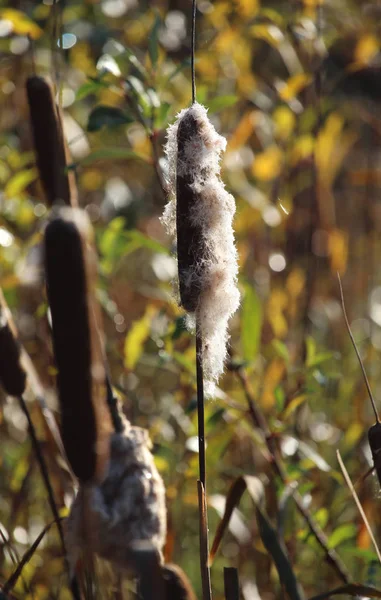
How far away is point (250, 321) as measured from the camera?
3.25 ft

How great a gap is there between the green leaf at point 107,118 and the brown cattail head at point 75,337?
1.34 feet

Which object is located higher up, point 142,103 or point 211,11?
point 211,11

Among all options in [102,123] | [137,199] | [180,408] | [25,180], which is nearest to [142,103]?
[102,123]

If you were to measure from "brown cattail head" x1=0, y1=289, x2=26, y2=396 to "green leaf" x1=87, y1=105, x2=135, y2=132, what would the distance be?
0.28 metres

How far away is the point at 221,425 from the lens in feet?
4.59

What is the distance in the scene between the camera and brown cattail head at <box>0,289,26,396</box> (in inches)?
26.3

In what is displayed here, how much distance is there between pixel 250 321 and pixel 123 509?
1.38 feet

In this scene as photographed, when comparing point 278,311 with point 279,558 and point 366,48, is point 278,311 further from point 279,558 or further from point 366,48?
point 279,558

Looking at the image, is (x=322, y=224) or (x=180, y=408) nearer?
(x=180, y=408)

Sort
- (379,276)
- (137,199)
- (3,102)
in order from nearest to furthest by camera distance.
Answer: (3,102), (137,199), (379,276)

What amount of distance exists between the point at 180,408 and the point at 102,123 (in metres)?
0.54

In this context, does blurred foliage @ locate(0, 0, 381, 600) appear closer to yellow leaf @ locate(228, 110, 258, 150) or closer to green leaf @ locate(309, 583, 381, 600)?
yellow leaf @ locate(228, 110, 258, 150)

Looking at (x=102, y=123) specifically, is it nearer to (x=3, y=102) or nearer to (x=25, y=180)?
(x=25, y=180)

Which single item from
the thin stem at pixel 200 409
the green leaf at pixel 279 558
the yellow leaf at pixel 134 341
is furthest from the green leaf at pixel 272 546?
the yellow leaf at pixel 134 341
